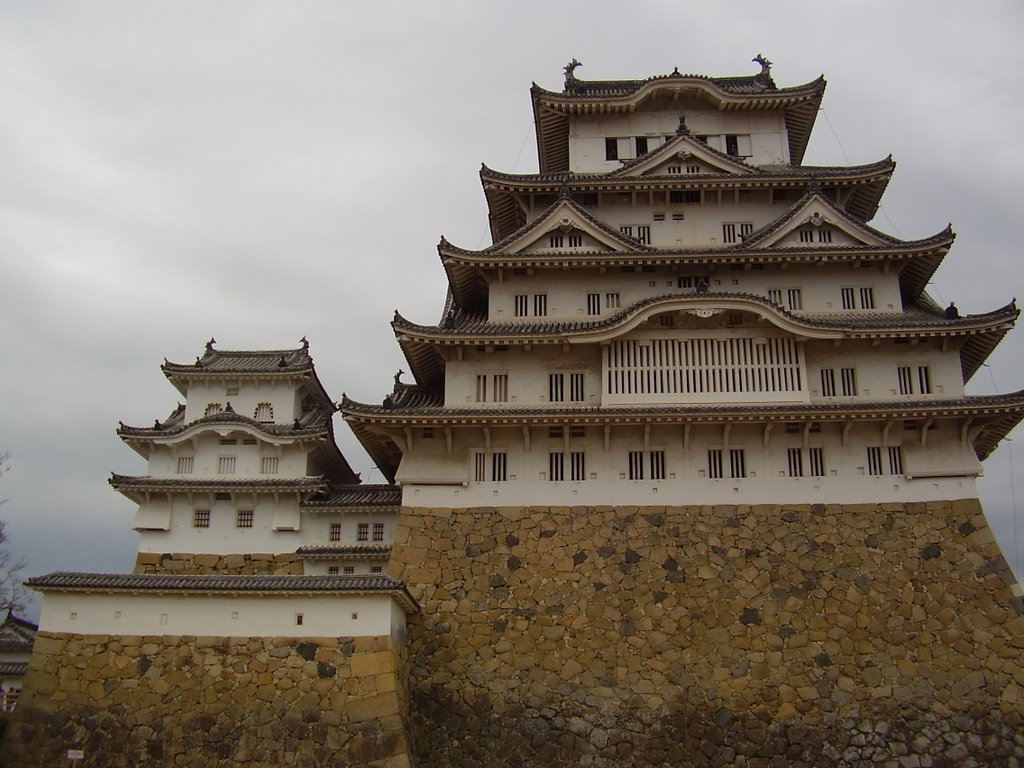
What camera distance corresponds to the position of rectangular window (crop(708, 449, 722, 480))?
24125 millimetres

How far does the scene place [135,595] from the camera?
20797 mm

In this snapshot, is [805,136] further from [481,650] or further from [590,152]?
[481,650]

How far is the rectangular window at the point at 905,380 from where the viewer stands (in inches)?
986

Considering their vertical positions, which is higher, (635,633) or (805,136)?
(805,136)

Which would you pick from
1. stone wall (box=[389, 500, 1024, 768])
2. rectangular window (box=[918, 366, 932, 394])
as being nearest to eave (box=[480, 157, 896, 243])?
rectangular window (box=[918, 366, 932, 394])

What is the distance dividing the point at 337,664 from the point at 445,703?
3.11 meters

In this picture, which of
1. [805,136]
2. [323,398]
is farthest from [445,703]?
[805,136]

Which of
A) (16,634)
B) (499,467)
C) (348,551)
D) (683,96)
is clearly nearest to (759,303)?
(499,467)

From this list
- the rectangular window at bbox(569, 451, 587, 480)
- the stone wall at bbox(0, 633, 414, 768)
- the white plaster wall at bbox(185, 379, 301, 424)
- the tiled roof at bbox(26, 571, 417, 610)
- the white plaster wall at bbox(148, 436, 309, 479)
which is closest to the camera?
the stone wall at bbox(0, 633, 414, 768)

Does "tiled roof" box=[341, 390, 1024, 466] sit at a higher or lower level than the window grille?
lower

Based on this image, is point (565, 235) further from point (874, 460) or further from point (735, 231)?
point (874, 460)

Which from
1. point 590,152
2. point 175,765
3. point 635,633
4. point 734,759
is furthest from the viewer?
point 590,152

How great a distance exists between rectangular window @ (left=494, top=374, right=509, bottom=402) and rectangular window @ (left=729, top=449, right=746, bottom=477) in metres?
5.97

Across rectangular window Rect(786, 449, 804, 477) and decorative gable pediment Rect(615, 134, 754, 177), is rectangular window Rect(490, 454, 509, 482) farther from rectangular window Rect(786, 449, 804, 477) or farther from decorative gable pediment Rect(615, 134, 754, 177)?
decorative gable pediment Rect(615, 134, 754, 177)
